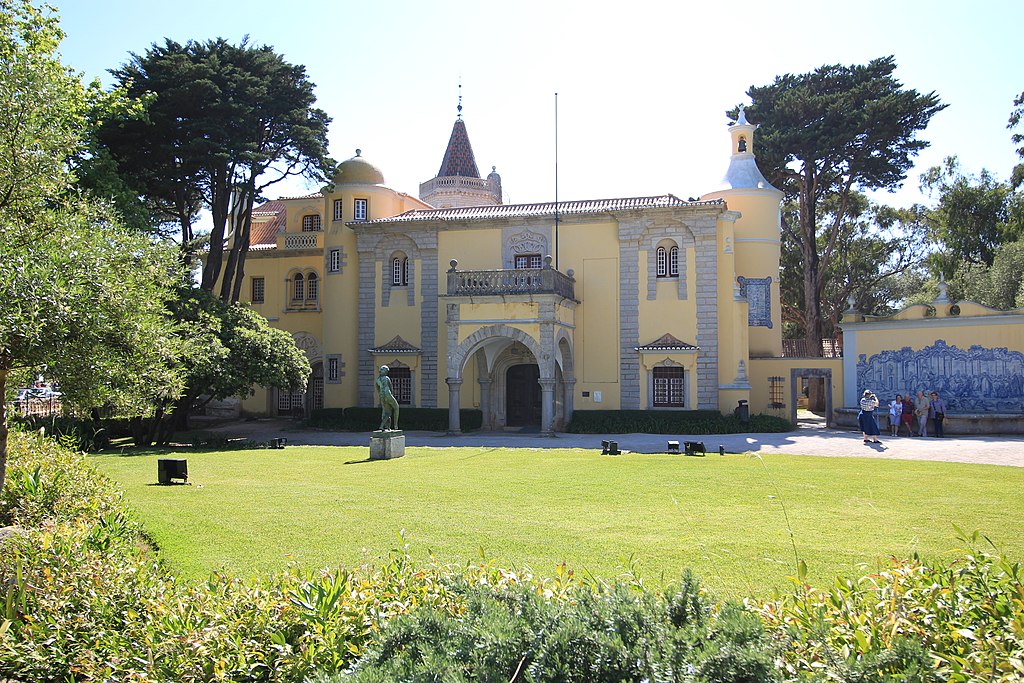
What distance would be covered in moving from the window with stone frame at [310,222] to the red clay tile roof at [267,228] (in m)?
1.51

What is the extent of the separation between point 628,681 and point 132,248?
27.4 ft

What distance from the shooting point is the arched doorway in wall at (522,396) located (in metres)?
31.3

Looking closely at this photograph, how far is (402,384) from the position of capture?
3155 centimetres

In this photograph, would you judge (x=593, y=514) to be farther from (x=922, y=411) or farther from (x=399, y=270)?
(x=399, y=270)

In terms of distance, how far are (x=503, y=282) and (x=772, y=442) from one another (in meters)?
10.1

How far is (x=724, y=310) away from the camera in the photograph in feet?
97.0

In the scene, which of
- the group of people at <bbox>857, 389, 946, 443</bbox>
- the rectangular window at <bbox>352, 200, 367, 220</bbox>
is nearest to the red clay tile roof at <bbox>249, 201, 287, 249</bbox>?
the rectangular window at <bbox>352, 200, 367, 220</bbox>

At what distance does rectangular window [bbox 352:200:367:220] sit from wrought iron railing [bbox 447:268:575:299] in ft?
24.5

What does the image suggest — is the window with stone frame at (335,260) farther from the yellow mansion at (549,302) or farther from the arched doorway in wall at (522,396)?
the arched doorway in wall at (522,396)

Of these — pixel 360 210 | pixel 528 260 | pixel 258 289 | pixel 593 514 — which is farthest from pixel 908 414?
pixel 258 289

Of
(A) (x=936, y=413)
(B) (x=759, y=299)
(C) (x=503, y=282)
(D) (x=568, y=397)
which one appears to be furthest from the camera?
(B) (x=759, y=299)

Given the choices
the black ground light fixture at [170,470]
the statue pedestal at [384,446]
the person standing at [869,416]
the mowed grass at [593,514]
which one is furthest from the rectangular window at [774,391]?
the black ground light fixture at [170,470]

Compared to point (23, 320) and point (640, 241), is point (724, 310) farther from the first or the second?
point (23, 320)

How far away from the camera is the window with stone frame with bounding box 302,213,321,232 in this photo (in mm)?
36750
